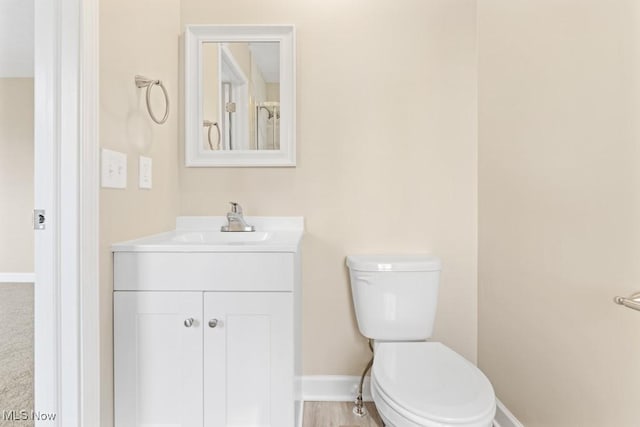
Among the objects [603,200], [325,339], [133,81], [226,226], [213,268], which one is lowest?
[325,339]

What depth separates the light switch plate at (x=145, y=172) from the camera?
4.10 feet

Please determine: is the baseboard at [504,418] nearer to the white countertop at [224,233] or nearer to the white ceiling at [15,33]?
the white countertop at [224,233]

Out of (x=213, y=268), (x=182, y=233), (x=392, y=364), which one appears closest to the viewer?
(x=213, y=268)

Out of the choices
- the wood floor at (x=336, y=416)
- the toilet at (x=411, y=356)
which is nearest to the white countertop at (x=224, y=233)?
the toilet at (x=411, y=356)

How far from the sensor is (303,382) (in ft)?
5.25

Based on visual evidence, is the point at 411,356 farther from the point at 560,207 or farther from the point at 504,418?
the point at 560,207

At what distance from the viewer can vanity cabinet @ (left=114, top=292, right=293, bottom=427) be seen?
1047mm

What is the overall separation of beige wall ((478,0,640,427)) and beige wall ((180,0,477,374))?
0.13 metres

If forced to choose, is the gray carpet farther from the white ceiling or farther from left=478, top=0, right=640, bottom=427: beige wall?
left=478, top=0, right=640, bottom=427: beige wall

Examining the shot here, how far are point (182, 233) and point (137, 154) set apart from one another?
1.42 feet

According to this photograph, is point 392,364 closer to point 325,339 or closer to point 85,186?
point 325,339

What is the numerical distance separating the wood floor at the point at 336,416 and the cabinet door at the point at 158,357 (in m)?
0.61

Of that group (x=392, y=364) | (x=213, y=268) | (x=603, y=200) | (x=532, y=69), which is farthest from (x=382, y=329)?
(x=532, y=69)

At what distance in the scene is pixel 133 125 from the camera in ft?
3.93
